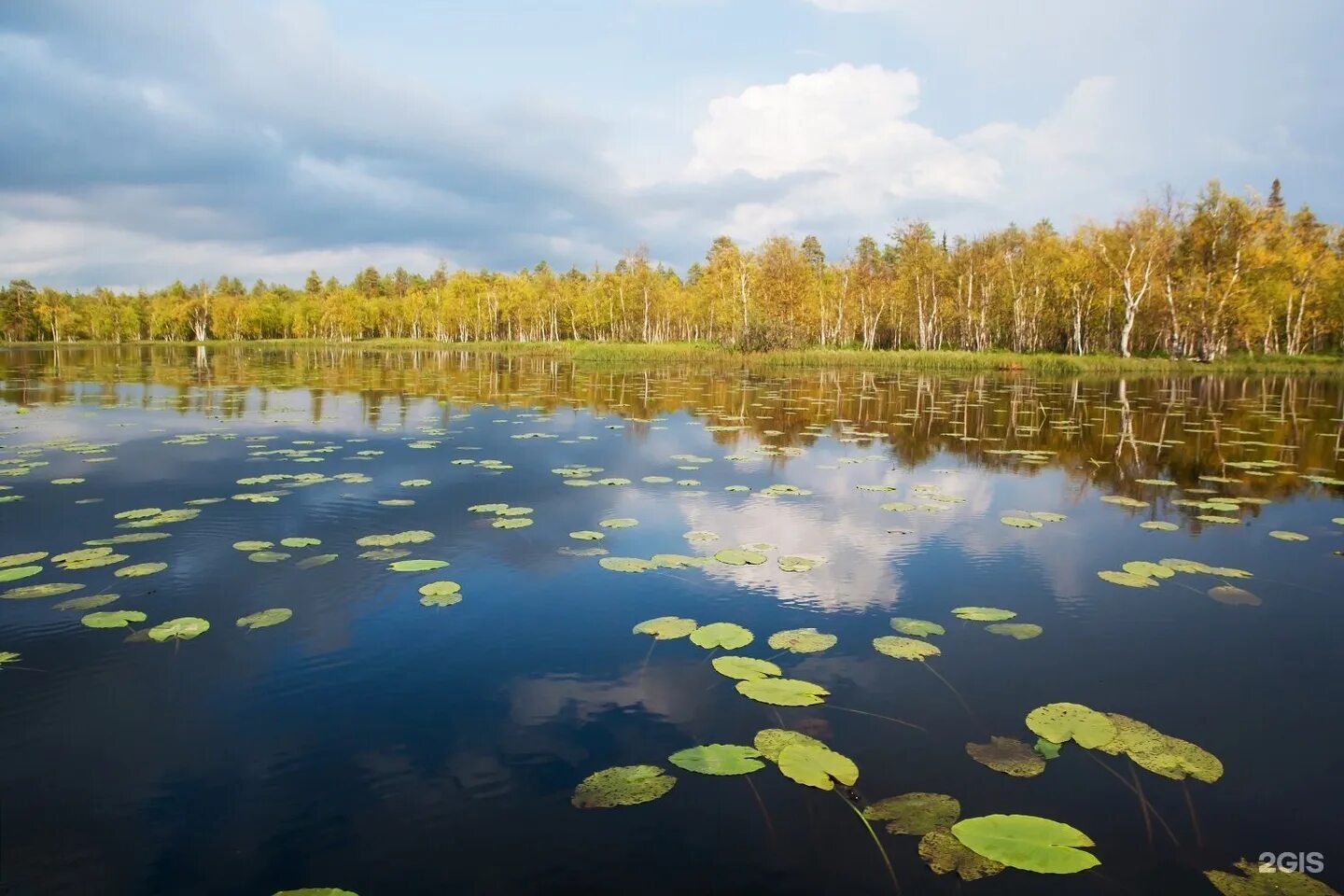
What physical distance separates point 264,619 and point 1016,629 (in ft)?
19.6

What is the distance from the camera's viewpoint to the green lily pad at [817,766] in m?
3.55

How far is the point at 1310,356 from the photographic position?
156 feet

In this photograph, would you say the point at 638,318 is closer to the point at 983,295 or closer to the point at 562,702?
the point at 983,295

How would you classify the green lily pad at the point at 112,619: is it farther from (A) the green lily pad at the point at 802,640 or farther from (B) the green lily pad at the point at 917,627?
(B) the green lily pad at the point at 917,627

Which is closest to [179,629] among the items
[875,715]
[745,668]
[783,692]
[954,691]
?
[745,668]

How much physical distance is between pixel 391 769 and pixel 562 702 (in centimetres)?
106

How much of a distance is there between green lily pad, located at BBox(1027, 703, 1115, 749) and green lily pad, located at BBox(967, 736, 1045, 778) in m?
0.19

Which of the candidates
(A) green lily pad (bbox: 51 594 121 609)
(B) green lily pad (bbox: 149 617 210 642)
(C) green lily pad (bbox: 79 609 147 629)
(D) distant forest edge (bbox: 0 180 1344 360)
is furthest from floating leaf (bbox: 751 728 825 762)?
(D) distant forest edge (bbox: 0 180 1344 360)

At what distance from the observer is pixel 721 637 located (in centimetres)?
514

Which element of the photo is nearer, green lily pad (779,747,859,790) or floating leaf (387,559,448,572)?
green lily pad (779,747,859,790)

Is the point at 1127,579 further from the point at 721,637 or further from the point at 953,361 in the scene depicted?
the point at 953,361

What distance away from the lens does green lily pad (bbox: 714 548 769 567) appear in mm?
6949

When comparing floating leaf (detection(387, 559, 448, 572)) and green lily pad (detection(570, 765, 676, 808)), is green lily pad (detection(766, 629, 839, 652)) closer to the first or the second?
green lily pad (detection(570, 765, 676, 808))

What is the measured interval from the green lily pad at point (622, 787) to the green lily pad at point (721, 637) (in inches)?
56.4
